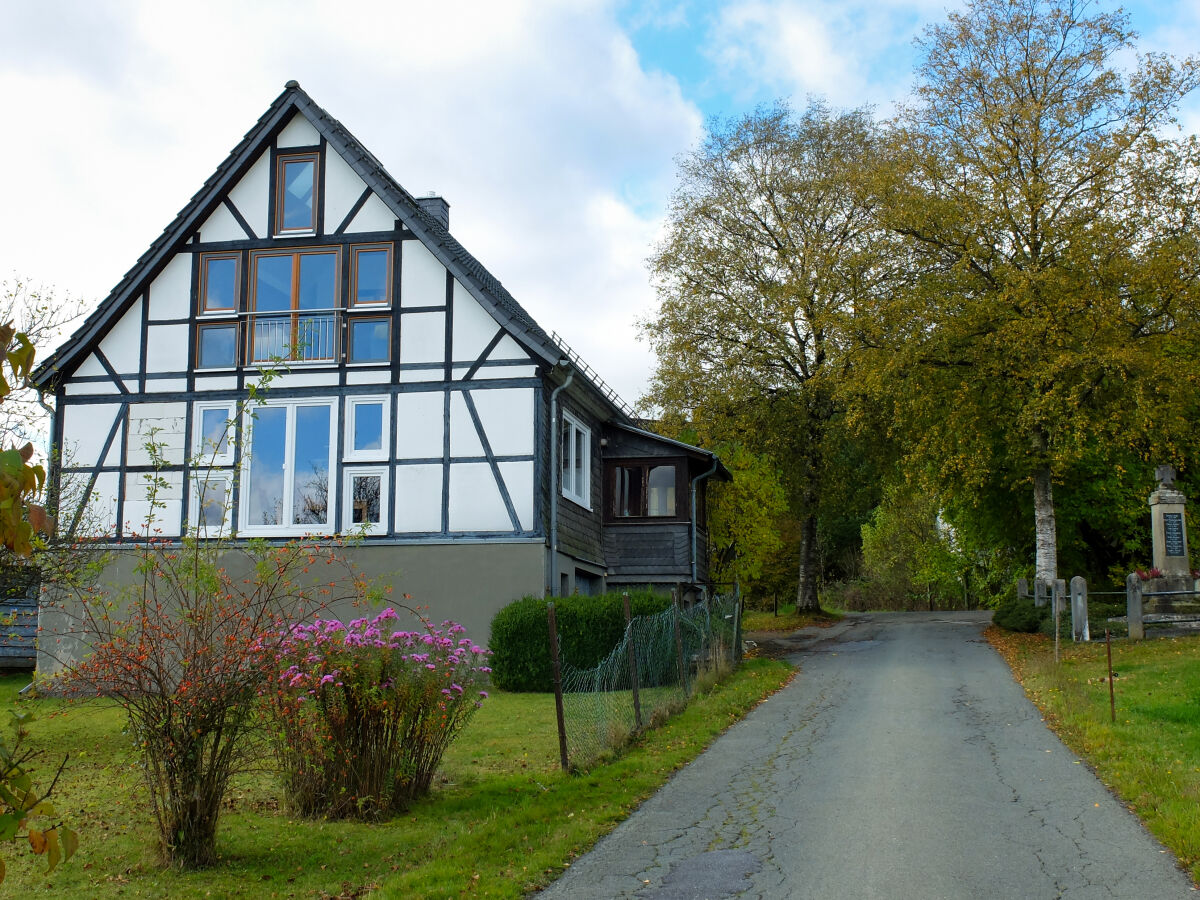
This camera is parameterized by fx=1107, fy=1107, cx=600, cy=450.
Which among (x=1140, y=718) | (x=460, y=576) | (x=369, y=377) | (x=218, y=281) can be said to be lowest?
(x=1140, y=718)

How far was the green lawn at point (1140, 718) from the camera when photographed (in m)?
8.38

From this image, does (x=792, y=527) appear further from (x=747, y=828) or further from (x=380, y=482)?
(x=747, y=828)

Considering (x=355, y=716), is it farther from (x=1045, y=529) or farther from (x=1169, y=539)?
(x=1169, y=539)

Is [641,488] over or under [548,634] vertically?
over

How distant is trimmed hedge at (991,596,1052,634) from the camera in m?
23.7

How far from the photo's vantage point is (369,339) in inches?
808

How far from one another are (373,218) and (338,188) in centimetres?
95

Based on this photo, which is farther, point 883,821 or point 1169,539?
point 1169,539

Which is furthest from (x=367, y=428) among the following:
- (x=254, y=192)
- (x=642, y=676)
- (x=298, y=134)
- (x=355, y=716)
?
(x=355, y=716)

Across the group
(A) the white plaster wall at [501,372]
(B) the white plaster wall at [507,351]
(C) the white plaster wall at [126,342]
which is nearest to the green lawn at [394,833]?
(A) the white plaster wall at [501,372]

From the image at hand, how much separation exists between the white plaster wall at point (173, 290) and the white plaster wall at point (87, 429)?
2018 mm

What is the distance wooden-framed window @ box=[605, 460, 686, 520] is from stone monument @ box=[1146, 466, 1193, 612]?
34.7 ft

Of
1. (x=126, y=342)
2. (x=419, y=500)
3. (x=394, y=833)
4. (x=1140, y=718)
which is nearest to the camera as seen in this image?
(x=394, y=833)

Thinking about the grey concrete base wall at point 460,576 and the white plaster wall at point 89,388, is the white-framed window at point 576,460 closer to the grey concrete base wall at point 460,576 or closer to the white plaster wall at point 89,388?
the grey concrete base wall at point 460,576
